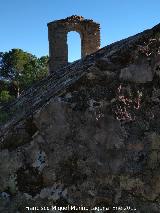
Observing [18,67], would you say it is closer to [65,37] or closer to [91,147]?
[65,37]

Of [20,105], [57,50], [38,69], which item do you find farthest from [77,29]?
[38,69]

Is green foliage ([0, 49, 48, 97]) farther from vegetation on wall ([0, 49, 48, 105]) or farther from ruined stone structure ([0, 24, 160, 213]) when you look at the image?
ruined stone structure ([0, 24, 160, 213])

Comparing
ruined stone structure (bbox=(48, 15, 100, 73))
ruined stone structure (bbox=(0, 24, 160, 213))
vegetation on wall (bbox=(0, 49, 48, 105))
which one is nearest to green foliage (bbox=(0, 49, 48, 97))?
vegetation on wall (bbox=(0, 49, 48, 105))

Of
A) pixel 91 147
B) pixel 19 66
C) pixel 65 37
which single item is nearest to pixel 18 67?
pixel 19 66

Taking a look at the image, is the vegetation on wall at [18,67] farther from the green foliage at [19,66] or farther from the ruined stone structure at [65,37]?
the ruined stone structure at [65,37]

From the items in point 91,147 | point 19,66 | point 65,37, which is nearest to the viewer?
point 91,147

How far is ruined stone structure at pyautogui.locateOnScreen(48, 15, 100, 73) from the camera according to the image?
20109 mm

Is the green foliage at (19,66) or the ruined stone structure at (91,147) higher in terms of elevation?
the green foliage at (19,66)

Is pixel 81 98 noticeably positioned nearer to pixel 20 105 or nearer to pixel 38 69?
pixel 20 105

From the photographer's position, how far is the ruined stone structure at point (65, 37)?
2011cm

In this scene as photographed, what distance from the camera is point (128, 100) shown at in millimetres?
3781

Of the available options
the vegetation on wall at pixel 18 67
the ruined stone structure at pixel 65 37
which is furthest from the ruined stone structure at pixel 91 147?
the vegetation on wall at pixel 18 67

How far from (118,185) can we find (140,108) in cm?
73

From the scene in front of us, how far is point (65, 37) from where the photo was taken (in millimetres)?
20688
